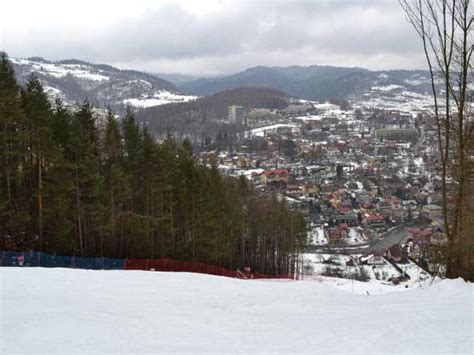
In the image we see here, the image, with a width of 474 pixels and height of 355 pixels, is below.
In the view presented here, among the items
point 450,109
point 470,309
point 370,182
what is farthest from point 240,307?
point 370,182

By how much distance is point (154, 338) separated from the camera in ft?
22.3

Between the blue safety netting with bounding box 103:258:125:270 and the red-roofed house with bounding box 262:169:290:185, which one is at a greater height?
the blue safety netting with bounding box 103:258:125:270

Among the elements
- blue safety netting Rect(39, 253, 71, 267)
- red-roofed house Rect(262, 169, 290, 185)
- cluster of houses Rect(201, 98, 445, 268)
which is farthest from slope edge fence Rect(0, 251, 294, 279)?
red-roofed house Rect(262, 169, 290, 185)

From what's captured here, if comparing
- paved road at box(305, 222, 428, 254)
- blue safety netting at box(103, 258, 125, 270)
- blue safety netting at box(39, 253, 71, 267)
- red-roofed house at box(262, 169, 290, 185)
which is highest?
blue safety netting at box(39, 253, 71, 267)

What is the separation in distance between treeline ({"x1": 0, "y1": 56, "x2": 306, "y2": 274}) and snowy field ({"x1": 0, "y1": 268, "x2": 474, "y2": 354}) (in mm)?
8177

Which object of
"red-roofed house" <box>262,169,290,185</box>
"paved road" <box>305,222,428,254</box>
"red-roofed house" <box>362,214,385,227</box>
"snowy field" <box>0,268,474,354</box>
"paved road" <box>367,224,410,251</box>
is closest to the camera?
"snowy field" <box>0,268,474,354</box>

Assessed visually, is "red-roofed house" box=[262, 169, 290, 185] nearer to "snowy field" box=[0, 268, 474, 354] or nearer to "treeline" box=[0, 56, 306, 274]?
"treeline" box=[0, 56, 306, 274]

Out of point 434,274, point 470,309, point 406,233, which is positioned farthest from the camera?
point 406,233

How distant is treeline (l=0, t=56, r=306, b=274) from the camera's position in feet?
62.3

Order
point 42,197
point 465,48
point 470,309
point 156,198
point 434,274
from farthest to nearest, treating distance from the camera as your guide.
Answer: point 156,198 < point 42,197 < point 434,274 < point 465,48 < point 470,309

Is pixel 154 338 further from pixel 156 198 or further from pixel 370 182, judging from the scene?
pixel 370 182

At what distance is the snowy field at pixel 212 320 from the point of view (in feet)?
20.8

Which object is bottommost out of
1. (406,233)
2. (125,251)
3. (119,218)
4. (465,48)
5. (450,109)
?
(406,233)

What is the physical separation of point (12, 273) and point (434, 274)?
1224 cm
